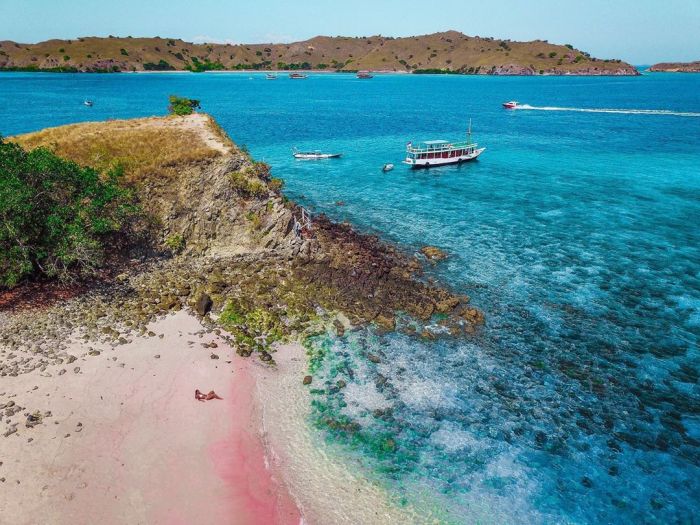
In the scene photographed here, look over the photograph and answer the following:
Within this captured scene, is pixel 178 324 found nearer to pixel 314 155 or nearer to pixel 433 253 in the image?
pixel 433 253

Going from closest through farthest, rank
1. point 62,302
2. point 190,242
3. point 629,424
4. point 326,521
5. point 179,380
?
point 326,521
point 629,424
point 179,380
point 62,302
point 190,242

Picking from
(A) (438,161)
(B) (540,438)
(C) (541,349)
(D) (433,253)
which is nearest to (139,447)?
(B) (540,438)

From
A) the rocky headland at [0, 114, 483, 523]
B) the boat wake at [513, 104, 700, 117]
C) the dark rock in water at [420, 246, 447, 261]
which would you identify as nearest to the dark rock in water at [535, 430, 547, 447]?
the rocky headland at [0, 114, 483, 523]

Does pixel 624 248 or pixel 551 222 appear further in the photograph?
pixel 551 222

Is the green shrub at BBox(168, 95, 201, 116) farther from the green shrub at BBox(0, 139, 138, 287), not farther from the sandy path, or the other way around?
the sandy path

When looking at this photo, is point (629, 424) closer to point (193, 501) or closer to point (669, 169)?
point (193, 501)

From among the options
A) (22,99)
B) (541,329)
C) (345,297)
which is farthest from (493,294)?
(22,99)
